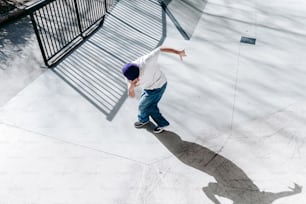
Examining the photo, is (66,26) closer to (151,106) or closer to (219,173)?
(151,106)

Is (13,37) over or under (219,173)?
under

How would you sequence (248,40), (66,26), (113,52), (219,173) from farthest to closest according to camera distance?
(66,26), (248,40), (113,52), (219,173)

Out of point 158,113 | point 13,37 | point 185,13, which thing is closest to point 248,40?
point 185,13

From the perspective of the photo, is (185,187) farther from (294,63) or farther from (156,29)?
(156,29)

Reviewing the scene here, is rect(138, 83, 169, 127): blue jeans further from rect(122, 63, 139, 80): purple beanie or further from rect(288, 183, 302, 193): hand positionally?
rect(288, 183, 302, 193): hand

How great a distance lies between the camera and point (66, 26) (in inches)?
224

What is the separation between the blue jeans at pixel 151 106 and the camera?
3.34 m

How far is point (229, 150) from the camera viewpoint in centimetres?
341

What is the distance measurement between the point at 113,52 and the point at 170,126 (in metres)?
2.07

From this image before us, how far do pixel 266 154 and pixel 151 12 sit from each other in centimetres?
418

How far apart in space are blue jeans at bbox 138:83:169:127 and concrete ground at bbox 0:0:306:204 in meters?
0.17

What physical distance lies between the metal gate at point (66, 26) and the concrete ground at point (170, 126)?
24cm

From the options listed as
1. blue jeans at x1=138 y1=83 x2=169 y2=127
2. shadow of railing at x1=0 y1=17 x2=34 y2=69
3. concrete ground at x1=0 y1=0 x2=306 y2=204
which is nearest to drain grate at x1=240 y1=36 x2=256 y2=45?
concrete ground at x1=0 y1=0 x2=306 y2=204

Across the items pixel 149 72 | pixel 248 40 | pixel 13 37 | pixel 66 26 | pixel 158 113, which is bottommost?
pixel 13 37
